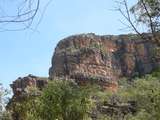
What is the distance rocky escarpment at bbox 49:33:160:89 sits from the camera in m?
113

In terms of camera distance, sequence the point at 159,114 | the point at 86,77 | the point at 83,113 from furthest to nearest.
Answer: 1. the point at 86,77
2. the point at 159,114
3. the point at 83,113

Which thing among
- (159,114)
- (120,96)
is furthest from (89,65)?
(159,114)

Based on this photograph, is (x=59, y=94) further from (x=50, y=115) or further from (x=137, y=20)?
(x=137, y=20)

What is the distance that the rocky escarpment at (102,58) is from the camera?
113450 millimetres

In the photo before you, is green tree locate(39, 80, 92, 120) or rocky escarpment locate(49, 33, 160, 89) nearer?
green tree locate(39, 80, 92, 120)

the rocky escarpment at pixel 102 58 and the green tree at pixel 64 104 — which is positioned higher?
the rocky escarpment at pixel 102 58

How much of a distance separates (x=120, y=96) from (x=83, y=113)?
181 ft

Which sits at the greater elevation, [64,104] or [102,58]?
[102,58]

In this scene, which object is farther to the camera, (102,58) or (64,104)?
(102,58)

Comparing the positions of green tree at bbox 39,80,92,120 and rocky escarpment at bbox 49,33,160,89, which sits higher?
rocky escarpment at bbox 49,33,160,89

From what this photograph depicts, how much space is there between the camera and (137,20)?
14633mm

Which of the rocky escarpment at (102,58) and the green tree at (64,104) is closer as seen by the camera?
the green tree at (64,104)

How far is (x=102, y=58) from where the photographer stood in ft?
386

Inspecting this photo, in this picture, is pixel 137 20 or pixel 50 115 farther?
pixel 50 115
